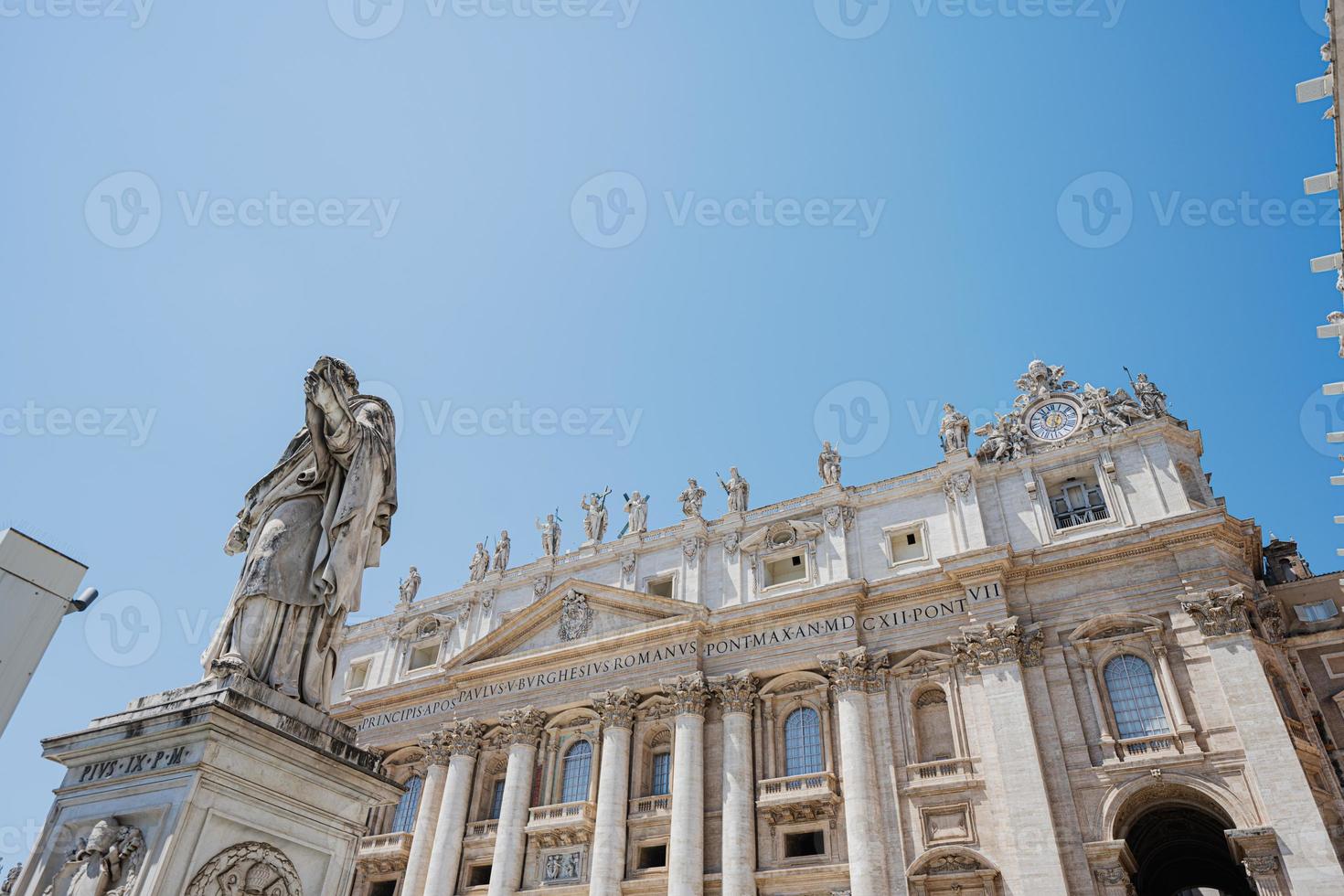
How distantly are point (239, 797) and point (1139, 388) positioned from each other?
30567mm

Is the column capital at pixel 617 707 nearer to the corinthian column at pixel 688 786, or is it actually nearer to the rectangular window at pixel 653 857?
the corinthian column at pixel 688 786

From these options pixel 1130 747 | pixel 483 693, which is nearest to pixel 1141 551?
pixel 1130 747

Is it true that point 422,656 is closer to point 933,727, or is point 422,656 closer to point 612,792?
point 612,792

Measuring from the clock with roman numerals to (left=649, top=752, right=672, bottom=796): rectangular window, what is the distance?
16955mm

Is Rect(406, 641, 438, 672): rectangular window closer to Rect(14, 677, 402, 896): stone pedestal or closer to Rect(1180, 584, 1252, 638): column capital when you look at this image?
Rect(1180, 584, 1252, 638): column capital

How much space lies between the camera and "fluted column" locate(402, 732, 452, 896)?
30.2 m

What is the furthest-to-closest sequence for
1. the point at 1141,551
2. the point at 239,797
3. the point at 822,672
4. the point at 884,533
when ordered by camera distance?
1. the point at 884,533
2. the point at 822,672
3. the point at 1141,551
4. the point at 239,797

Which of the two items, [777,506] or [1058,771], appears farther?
[777,506]

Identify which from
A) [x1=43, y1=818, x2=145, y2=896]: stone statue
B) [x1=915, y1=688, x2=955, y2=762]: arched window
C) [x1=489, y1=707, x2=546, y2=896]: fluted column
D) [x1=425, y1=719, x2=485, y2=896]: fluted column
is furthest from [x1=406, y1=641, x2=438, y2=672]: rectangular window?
[x1=43, y1=818, x2=145, y2=896]: stone statue

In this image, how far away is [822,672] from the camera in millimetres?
28438

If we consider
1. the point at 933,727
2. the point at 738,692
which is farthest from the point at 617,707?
the point at 933,727

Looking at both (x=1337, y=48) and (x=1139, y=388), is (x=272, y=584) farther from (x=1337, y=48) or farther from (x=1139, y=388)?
(x=1139, y=388)

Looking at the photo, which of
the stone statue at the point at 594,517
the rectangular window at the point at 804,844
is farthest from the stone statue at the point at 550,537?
the rectangular window at the point at 804,844

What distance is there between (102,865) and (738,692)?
24298mm
